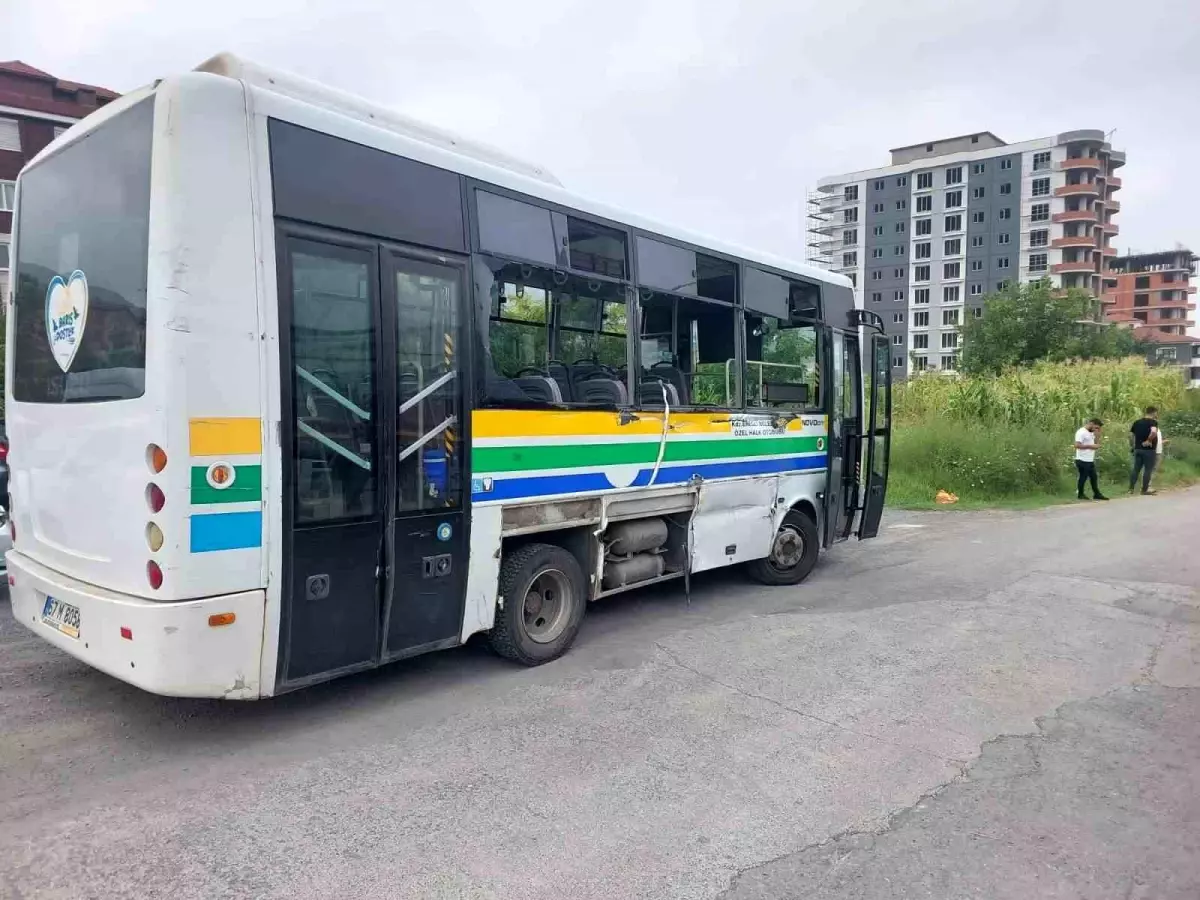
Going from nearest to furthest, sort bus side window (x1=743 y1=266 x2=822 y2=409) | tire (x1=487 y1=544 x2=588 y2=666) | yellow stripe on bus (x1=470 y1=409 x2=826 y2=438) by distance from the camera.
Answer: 1. yellow stripe on bus (x1=470 y1=409 x2=826 y2=438)
2. tire (x1=487 y1=544 x2=588 y2=666)
3. bus side window (x1=743 y1=266 x2=822 y2=409)

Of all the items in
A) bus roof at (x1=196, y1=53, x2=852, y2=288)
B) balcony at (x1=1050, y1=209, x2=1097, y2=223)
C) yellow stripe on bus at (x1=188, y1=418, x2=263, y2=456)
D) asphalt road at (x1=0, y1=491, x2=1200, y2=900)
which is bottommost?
asphalt road at (x1=0, y1=491, x2=1200, y2=900)

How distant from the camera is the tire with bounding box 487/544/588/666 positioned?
541 cm

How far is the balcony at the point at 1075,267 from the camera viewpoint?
235 feet

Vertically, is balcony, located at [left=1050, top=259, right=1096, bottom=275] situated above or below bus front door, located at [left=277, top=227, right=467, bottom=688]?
above

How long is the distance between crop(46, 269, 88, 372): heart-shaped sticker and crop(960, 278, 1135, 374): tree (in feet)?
153

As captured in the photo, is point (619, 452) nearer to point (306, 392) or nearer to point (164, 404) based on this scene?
point (306, 392)

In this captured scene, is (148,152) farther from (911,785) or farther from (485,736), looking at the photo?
(911,785)

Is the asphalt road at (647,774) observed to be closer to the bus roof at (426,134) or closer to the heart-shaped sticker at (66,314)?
the heart-shaped sticker at (66,314)

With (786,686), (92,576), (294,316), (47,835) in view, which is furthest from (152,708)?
(786,686)

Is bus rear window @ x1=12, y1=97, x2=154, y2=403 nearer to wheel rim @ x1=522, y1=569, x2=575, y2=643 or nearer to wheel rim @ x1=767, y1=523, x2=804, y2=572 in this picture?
wheel rim @ x1=522, y1=569, x2=575, y2=643

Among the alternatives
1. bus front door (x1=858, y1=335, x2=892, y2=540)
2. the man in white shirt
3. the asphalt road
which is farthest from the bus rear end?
the man in white shirt

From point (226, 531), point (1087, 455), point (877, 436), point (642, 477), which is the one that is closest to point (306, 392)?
point (226, 531)

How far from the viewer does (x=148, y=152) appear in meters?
3.91

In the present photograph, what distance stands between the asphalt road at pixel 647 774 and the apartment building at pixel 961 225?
68.0 m
